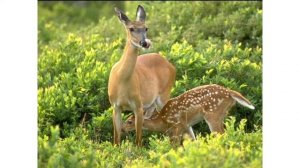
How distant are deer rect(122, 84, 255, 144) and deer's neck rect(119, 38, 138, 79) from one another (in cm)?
62

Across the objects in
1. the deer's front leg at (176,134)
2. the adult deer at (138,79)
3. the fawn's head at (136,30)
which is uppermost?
the fawn's head at (136,30)

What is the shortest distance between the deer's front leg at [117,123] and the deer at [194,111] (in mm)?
188

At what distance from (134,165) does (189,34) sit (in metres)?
5.00

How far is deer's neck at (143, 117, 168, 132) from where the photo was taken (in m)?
7.34

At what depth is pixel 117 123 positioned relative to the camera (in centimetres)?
710

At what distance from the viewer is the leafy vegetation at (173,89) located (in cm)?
566

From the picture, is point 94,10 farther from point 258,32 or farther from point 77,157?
point 77,157

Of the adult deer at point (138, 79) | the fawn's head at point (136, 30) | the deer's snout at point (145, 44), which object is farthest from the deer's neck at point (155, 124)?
the deer's snout at point (145, 44)

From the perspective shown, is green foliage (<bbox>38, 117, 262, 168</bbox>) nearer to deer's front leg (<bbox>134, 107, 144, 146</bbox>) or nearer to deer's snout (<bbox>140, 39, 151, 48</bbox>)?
deer's front leg (<bbox>134, 107, 144, 146</bbox>)

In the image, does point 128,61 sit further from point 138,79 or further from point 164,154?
point 164,154
